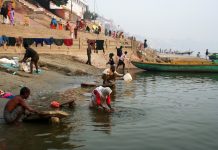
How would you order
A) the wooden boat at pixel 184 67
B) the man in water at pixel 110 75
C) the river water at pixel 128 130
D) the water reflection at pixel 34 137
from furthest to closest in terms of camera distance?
the wooden boat at pixel 184 67 < the man in water at pixel 110 75 < the river water at pixel 128 130 < the water reflection at pixel 34 137

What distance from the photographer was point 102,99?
11383 millimetres

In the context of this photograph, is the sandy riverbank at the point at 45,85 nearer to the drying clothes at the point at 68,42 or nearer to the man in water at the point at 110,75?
the man in water at the point at 110,75

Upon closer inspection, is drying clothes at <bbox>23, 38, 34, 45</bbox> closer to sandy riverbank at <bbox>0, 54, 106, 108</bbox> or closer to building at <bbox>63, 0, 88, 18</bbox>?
sandy riverbank at <bbox>0, 54, 106, 108</bbox>

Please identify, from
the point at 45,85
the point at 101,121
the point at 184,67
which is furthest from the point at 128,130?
the point at 184,67

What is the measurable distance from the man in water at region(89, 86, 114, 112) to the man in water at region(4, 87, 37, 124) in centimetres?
250

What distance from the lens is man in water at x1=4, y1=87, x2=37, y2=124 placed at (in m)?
9.20

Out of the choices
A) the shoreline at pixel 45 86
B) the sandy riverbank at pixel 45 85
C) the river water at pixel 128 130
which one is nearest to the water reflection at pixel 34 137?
the river water at pixel 128 130

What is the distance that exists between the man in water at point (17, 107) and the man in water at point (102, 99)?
2498 mm

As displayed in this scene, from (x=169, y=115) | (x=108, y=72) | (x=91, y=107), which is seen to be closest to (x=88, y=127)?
(x=91, y=107)

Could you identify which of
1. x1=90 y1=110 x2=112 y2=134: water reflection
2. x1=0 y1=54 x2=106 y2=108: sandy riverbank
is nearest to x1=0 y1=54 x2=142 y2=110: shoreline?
x1=0 y1=54 x2=106 y2=108: sandy riverbank

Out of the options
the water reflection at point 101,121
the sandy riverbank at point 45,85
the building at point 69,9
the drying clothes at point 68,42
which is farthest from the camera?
the building at point 69,9

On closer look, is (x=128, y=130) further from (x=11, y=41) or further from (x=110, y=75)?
(x=11, y=41)

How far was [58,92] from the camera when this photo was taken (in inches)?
620

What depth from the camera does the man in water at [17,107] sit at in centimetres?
920
